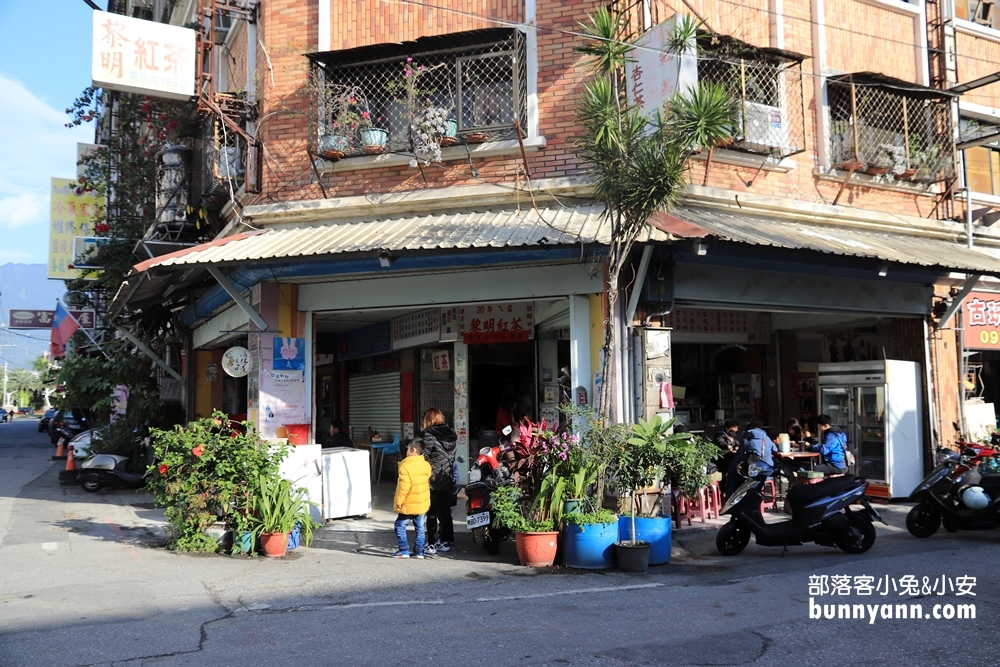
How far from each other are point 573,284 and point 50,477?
15.4 m

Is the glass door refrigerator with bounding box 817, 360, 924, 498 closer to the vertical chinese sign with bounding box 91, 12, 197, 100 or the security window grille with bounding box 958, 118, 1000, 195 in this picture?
the security window grille with bounding box 958, 118, 1000, 195

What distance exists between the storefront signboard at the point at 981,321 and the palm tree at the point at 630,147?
7588mm

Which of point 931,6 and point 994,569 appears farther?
point 931,6

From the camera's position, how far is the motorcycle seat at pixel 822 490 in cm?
908

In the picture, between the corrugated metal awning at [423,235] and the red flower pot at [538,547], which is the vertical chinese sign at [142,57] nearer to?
the corrugated metal awning at [423,235]

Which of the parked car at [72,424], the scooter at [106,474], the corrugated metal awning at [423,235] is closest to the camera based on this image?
the corrugated metal awning at [423,235]

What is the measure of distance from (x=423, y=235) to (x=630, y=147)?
3090 millimetres

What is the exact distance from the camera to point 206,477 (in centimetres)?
961

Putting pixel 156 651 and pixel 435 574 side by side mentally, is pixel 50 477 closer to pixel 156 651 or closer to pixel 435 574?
pixel 435 574

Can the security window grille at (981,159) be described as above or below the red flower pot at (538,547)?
above

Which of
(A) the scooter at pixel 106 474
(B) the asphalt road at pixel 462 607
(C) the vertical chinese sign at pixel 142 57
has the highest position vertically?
(C) the vertical chinese sign at pixel 142 57

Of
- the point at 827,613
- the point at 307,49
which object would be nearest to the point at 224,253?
the point at 307,49

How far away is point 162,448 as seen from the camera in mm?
9766

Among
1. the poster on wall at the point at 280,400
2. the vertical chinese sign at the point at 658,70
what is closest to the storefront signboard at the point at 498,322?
the poster on wall at the point at 280,400
